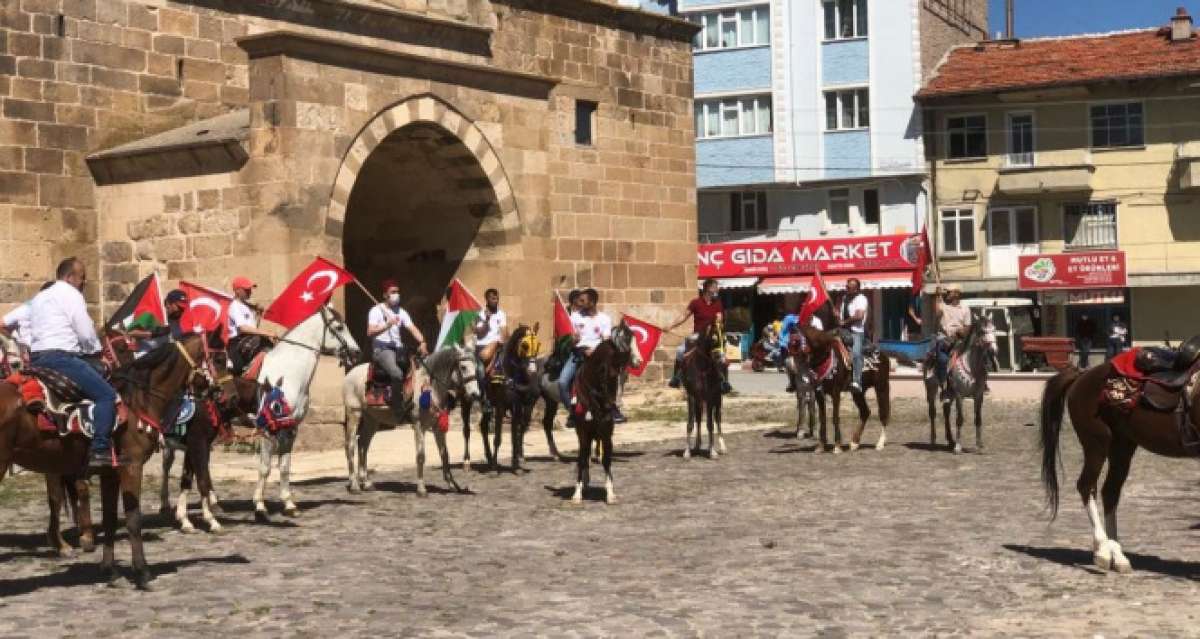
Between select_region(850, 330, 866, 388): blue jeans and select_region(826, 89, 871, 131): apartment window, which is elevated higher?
select_region(826, 89, 871, 131): apartment window

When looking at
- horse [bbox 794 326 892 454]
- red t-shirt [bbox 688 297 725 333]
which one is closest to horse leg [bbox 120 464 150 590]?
red t-shirt [bbox 688 297 725 333]

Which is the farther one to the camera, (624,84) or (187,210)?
(624,84)

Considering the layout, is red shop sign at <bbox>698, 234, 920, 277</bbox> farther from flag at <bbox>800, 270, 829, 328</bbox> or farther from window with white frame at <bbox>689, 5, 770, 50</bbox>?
flag at <bbox>800, 270, 829, 328</bbox>

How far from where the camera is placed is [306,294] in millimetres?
15133

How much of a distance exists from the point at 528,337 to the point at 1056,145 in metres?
34.1

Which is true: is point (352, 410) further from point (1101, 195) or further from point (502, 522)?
point (1101, 195)

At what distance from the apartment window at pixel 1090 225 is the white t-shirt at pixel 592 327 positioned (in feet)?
114

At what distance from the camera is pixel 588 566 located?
10.4m

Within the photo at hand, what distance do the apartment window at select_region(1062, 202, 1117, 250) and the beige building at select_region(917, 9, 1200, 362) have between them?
0.12 ft

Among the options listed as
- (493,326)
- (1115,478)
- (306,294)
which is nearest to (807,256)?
(493,326)

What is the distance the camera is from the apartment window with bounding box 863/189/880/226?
49188mm

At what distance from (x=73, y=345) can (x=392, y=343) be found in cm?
547

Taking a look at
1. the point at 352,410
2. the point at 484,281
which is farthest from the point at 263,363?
the point at 484,281

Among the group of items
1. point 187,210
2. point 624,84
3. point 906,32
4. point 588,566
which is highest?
point 906,32
